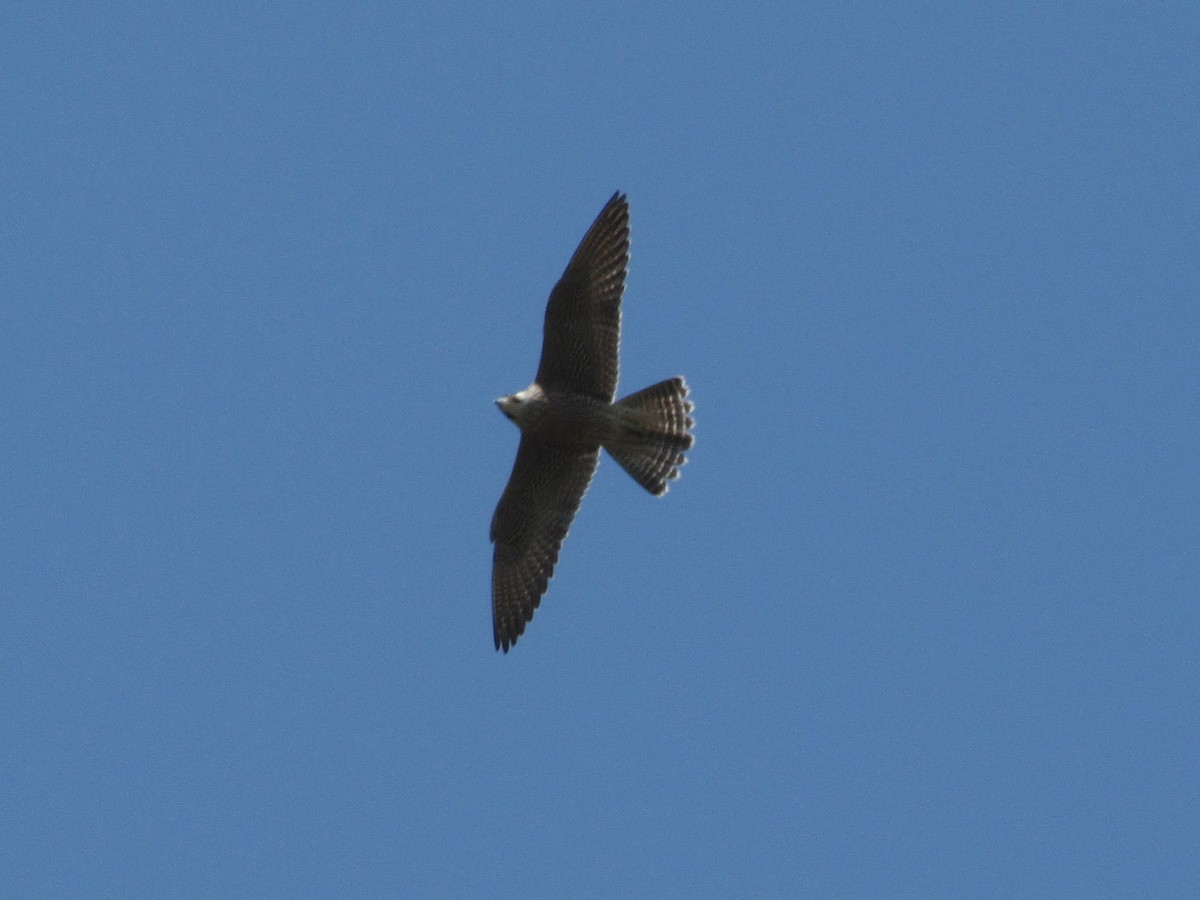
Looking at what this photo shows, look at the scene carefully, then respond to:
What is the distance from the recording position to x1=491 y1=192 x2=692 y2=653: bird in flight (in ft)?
46.8

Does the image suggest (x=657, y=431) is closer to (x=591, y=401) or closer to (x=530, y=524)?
(x=591, y=401)

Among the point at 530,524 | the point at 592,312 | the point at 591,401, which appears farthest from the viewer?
the point at 530,524

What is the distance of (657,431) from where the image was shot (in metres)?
14.4

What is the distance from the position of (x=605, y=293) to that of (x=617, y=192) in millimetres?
768

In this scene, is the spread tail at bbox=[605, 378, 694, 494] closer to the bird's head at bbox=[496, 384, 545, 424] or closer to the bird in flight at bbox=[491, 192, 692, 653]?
the bird in flight at bbox=[491, 192, 692, 653]

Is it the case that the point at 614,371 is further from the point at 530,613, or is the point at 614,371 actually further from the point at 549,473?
the point at 530,613

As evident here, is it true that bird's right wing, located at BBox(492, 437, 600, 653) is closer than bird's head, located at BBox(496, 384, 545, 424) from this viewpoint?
No

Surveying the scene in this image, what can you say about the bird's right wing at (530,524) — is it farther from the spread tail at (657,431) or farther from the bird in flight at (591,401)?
the spread tail at (657,431)

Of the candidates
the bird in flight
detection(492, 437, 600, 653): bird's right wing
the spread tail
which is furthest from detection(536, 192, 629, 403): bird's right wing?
detection(492, 437, 600, 653): bird's right wing

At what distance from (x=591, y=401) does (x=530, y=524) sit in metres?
1.30

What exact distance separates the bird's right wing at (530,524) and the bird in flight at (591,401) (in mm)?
11

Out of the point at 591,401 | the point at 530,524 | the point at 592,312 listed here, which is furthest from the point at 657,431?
the point at 530,524

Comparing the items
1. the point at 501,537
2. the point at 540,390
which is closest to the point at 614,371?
the point at 540,390

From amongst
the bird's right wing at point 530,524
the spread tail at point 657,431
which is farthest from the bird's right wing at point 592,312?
the bird's right wing at point 530,524
